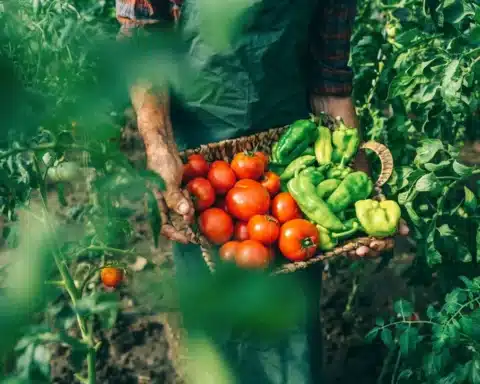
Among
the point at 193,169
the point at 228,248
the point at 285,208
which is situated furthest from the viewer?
the point at 285,208

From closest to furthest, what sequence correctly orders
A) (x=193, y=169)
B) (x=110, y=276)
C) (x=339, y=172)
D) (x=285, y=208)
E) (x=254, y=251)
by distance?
(x=254, y=251), (x=193, y=169), (x=285, y=208), (x=339, y=172), (x=110, y=276)

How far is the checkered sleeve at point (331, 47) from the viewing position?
202 cm

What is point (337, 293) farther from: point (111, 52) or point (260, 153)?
point (111, 52)

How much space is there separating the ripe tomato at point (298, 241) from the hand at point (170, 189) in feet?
0.89

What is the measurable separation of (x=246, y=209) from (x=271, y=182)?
0.19m

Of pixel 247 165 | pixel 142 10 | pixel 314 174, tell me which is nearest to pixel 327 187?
pixel 314 174

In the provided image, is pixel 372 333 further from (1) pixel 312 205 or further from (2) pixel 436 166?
(2) pixel 436 166

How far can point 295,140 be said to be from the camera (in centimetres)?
208

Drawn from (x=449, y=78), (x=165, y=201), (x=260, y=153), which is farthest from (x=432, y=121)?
→ (x=165, y=201)

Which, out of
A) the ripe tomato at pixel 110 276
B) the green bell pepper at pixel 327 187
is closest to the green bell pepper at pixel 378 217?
the green bell pepper at pixel 327 187

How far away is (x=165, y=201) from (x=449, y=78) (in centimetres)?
85

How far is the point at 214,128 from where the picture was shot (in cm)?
212

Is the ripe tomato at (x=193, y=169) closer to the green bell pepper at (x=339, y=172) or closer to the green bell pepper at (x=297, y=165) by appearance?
the green bell pepper at (x=297, y=165)

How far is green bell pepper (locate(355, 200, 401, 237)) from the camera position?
6.40 ft
